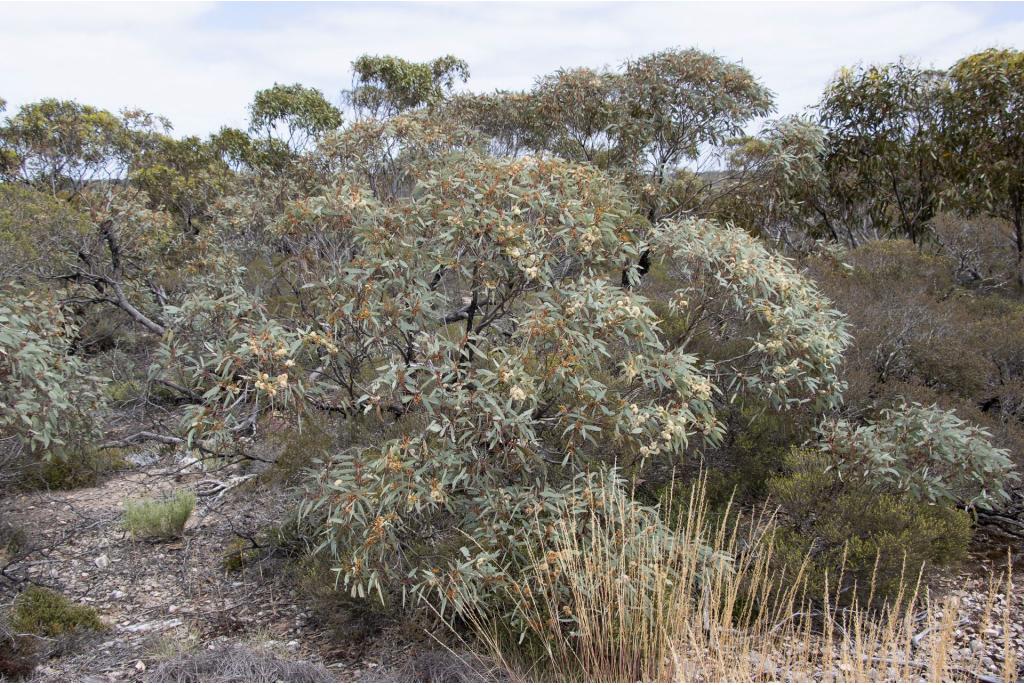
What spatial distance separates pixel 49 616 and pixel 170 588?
818mm

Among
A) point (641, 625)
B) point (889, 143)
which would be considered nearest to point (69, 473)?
point (641, 625)

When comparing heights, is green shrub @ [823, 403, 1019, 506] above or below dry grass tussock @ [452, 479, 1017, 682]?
above

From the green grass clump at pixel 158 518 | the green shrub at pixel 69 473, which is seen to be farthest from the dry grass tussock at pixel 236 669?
the green shrub at pixel 69 473

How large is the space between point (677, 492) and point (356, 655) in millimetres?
2129

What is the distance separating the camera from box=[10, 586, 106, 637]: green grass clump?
4.56m

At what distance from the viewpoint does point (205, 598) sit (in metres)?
5.16

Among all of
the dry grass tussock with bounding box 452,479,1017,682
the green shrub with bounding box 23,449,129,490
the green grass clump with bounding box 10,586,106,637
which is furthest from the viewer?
the green shrub with bounding box 23,449,129,490

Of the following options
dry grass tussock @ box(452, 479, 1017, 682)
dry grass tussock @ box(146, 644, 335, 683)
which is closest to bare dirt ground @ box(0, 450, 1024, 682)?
dry grass tussock @ box(146, 644, 335, 683)

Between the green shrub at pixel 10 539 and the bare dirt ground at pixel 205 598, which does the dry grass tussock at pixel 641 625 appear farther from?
the green shrub at pixel 10 539

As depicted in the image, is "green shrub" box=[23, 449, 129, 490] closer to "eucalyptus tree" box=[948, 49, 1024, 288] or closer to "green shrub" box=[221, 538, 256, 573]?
"green shrub" box=[221, 538, 256, 573]

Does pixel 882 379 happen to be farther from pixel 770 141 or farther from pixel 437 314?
pixel 437 314

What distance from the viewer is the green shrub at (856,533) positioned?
4332mm

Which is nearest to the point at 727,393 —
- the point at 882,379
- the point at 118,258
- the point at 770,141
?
the point at 882,379

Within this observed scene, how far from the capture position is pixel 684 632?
3383 mm
